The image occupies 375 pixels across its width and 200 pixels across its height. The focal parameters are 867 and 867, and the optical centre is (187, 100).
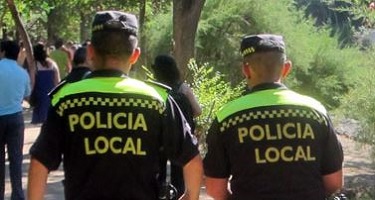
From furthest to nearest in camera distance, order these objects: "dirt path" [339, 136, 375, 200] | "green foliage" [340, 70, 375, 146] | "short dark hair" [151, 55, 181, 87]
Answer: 1. "dirt path" [339, 136, 375, 200]
2. "green foliage" [340, 70, 375, 146]
3. "short dark hair" [151, 55, 181, 87]

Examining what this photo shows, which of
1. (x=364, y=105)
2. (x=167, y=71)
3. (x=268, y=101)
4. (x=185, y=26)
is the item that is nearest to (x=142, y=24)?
(x=185, y=26)

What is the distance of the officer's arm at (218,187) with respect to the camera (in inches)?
162

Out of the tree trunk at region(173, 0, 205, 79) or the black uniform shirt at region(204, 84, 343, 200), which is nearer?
the black uniform shirt at region(204, 84, 343, 200)

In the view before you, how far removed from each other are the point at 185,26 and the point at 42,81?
9.04ft

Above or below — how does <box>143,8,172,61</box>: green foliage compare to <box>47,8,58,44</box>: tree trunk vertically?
above

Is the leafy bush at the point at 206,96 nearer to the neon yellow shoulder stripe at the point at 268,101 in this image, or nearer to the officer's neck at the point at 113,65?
the neon yellow shoulder stripe at the point at 268,101

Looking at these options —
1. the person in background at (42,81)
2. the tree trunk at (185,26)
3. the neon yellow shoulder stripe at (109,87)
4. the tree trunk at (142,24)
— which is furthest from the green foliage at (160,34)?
the neon yellow shoulder stripe at (109,87)

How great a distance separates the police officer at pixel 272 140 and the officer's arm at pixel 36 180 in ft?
2.59

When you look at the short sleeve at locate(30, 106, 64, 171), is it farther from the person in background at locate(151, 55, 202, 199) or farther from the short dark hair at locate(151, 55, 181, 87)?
the short dark hair at locate(151, 55, 181, 87)

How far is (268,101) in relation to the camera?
3984mm

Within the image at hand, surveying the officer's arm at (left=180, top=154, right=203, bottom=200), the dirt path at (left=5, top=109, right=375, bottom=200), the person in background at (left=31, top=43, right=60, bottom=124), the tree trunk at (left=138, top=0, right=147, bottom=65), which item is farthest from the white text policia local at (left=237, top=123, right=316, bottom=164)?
the tree trunk at (left=138, top=0, right=147, bottom=65)

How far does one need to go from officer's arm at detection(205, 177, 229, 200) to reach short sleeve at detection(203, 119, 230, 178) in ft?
0.07

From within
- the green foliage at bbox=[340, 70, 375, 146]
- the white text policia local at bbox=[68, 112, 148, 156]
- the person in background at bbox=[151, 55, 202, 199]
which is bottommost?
the green foliage at bbox=[340, 70, 375, 146]

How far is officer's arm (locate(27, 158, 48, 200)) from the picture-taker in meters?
3.80
